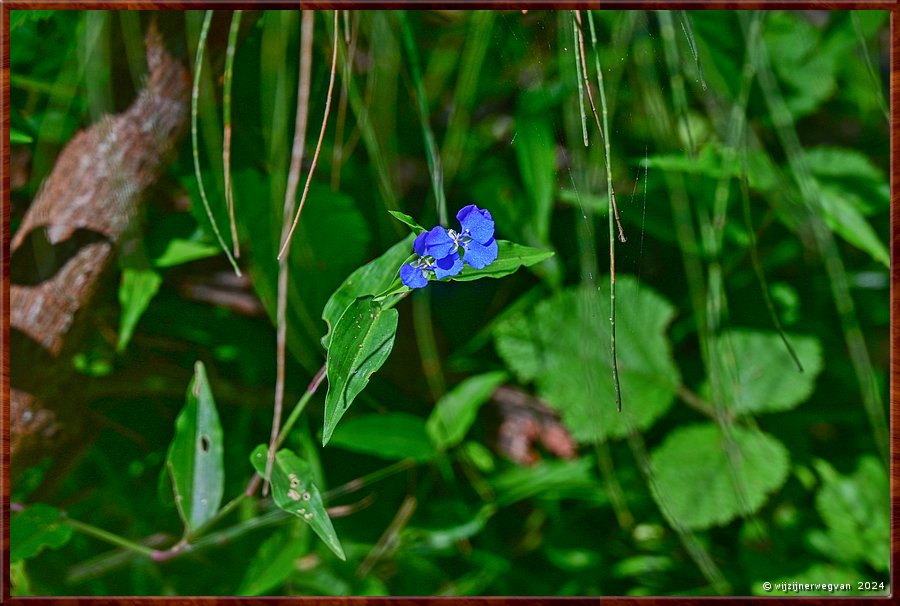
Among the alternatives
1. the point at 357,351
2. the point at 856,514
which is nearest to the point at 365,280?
the point at 357,351

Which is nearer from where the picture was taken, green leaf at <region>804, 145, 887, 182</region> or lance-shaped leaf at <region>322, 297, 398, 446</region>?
lance-shaped leaf at <region>322, 297, 398, 446</region>

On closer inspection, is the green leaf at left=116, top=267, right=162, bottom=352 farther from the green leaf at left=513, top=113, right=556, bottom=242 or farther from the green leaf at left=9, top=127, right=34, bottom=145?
the green leaf at left=513, top=113, right=556, bottom=242

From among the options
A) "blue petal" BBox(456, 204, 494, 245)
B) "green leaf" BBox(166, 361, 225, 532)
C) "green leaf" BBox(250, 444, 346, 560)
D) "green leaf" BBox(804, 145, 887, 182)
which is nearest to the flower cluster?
"blue petal" BBox(456, 204, 494, 245)

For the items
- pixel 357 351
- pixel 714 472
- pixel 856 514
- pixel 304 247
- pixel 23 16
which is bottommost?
pixel 856 514

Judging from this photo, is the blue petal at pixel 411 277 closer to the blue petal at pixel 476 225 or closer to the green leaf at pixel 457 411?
the blue petal at pixel 476 225

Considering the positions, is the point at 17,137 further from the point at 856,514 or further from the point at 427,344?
the point at 856,514
